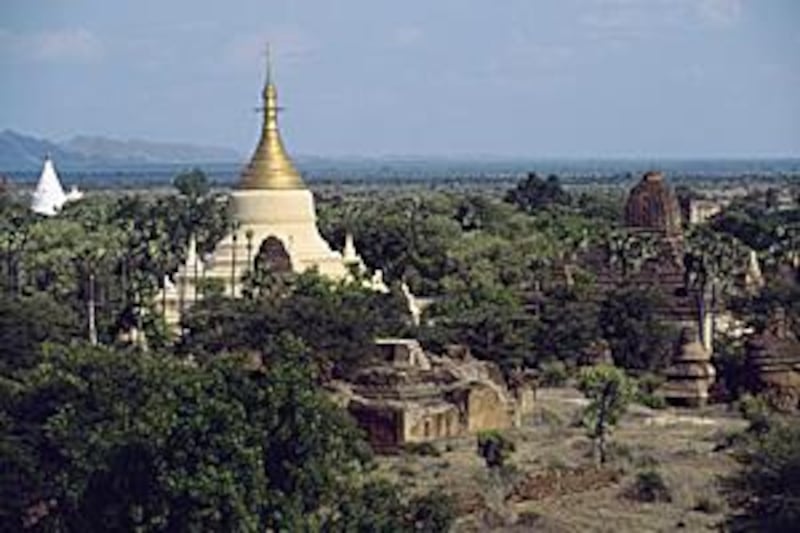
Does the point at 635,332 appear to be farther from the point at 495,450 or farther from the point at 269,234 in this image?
the point at 495,450

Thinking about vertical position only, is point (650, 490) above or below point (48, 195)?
above

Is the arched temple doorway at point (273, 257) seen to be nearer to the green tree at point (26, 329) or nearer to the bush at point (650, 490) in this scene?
the green tree at point (26, 329)

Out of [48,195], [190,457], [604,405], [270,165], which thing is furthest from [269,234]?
[48,195]

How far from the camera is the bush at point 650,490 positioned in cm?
2625

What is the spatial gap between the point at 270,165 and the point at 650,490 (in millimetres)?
28491

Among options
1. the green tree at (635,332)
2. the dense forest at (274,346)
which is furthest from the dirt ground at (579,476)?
the green tree at (635,332)

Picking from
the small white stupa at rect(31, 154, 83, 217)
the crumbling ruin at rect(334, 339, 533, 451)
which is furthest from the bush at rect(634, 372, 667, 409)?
the small white stupa at rect(31, 154, 83, 217)

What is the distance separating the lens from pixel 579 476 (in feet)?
89.5

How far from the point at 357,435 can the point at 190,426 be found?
10.3 feet

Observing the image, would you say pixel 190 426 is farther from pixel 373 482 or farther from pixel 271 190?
pixel 271 190

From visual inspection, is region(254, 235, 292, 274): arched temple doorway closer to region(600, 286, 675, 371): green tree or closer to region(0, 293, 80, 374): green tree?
region(600, 286, 675, 371): green tree

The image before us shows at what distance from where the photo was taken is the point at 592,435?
99.6 ft

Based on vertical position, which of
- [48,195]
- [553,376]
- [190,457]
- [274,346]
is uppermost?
[190,457]

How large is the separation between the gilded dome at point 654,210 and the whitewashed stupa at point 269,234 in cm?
1548
